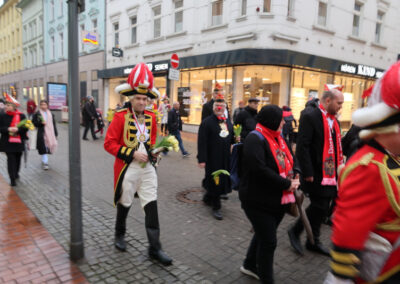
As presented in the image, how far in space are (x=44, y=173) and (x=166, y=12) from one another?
1384 cm

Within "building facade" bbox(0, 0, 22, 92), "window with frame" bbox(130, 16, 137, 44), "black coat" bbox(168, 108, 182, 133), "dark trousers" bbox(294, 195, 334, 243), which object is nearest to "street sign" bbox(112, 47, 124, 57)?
"window with frame" bbox(130, 16, 137, 44)

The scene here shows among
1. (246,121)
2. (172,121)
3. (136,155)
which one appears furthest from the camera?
(172,121)

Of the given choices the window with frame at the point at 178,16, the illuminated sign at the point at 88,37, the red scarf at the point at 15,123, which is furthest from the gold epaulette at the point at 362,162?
the illuminated sign at the point at 88,37

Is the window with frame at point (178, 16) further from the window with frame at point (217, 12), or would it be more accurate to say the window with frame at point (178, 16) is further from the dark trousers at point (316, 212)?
the dark trousers at point (316, 212)

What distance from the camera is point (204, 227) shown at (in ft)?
14.6

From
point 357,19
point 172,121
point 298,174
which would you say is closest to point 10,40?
point 172,121

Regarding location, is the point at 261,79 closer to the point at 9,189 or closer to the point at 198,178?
the point at 198,178

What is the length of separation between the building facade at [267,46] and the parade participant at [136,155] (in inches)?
420

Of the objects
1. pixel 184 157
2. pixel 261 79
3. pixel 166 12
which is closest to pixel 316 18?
pixel 261 79

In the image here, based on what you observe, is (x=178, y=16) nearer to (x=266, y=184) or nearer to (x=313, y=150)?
(x=313, y=150)

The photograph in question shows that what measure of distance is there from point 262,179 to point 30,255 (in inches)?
113

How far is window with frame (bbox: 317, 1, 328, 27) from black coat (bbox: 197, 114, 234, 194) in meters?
13.0

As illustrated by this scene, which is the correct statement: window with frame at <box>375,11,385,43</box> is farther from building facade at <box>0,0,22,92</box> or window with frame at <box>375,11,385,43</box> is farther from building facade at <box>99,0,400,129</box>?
building facade at <box>0,0,22,92</box>

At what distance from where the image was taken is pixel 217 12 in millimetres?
15469
